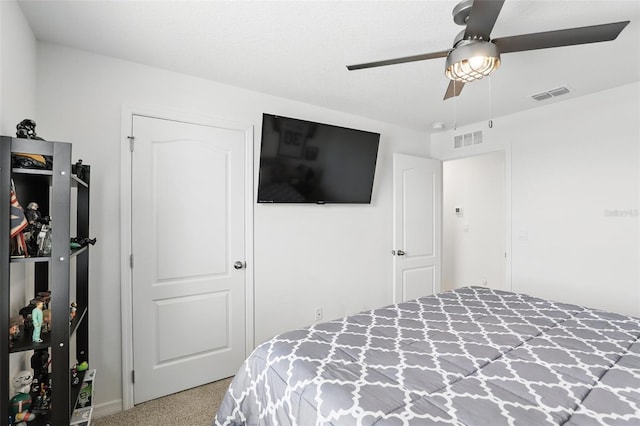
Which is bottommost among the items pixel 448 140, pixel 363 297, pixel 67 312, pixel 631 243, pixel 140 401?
pixel 140 401

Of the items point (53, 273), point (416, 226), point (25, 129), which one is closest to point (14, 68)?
point (25, 129)

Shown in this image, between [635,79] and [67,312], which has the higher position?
[635,79]

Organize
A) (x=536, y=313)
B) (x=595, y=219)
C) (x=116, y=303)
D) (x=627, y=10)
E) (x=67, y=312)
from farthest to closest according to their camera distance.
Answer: (x=595, y=219) < (x=116, y=303) < (x=536, y=313) < (x=627, y=10) < (x=67, y=312)

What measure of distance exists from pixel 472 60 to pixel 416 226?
2.50m

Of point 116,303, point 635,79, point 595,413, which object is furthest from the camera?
point 635,79

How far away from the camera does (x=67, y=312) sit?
1.34 meters

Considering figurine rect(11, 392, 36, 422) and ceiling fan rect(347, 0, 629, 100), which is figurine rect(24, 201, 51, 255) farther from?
ceiling fan rect(347, 0, 629, 100)

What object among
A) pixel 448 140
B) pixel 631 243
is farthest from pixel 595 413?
pixel 448 140

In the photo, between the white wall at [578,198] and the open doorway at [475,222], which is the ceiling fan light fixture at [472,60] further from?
the open doorway at [475,222]

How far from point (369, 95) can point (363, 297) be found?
2.05 meters

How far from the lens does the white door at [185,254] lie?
2219 mm

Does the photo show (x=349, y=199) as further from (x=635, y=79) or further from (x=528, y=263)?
(x=635, y=79)

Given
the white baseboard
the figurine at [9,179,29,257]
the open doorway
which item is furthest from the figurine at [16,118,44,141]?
the open doorway

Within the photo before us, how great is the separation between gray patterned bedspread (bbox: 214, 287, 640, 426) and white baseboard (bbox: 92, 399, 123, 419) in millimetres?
1002
